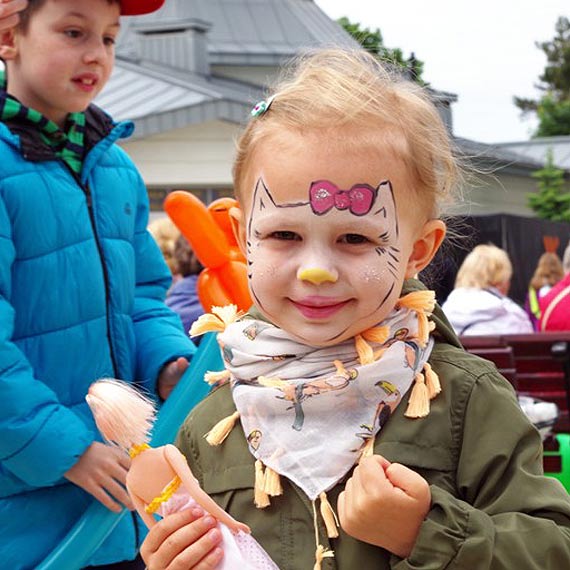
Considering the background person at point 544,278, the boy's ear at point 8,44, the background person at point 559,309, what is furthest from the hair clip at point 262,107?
the background person at point 544,278

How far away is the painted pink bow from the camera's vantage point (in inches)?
71.9

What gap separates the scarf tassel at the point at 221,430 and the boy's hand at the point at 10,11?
1510 millimetres

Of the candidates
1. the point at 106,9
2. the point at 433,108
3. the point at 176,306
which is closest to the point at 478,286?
the point at 176,306

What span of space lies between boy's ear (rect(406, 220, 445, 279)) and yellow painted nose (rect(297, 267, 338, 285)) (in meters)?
0.21

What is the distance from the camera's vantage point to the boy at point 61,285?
2.82 m

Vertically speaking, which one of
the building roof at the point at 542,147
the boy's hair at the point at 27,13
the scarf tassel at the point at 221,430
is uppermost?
the boy's hair at the point at 27,13

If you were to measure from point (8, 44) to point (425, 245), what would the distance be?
1.56 metres

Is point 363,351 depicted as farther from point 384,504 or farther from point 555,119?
point 555,119

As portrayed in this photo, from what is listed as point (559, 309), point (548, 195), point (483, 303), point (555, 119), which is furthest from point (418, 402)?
point (555, 119)

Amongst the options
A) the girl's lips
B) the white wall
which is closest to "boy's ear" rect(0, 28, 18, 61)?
the girl's lips

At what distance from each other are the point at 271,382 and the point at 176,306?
4448 millimetres

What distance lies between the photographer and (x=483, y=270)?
347 inches

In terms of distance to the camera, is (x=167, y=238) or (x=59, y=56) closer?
(x=59, y=56)

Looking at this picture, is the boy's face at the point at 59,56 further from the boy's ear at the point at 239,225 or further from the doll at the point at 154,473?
the doll at the point at 154,473
